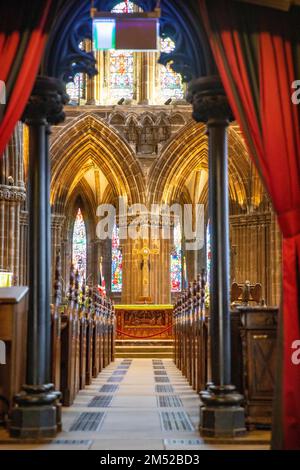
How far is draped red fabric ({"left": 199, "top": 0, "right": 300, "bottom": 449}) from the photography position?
4.50 metres

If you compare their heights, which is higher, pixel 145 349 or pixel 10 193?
pixel 10 193

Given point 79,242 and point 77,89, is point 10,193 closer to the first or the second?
point 77,89

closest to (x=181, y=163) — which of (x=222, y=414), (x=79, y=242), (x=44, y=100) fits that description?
(x=79, y=242)

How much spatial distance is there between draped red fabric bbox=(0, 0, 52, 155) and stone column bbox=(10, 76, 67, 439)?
436mm

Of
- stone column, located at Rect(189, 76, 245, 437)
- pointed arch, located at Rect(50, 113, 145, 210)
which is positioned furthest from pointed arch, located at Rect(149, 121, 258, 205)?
stone column, located at Rect(189, 76, 245, 437)

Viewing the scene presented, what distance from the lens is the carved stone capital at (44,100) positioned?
211 inches

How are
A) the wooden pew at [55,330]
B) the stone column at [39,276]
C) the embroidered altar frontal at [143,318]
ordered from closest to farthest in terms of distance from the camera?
the stone column at [39,276] < the wooden pew at [55,330] < the embroidered altar frontal at [143,318]

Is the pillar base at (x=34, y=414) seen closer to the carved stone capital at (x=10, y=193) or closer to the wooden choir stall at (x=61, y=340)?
the wooden choir stall at (x=61, y=340)

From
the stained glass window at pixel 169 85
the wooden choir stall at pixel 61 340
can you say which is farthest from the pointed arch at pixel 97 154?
the wooden choir stall at pixel 61 340

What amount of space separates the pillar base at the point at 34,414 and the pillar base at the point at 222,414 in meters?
1.04

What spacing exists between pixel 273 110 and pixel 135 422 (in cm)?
249

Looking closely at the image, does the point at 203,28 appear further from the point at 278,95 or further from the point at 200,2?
the point at 278,95

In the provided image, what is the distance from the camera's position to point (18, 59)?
490 cm

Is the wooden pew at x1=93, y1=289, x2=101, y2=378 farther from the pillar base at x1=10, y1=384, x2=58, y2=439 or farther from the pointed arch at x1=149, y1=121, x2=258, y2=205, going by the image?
the pointed arch at x1=149, y1=121, x2=258, y2=205
